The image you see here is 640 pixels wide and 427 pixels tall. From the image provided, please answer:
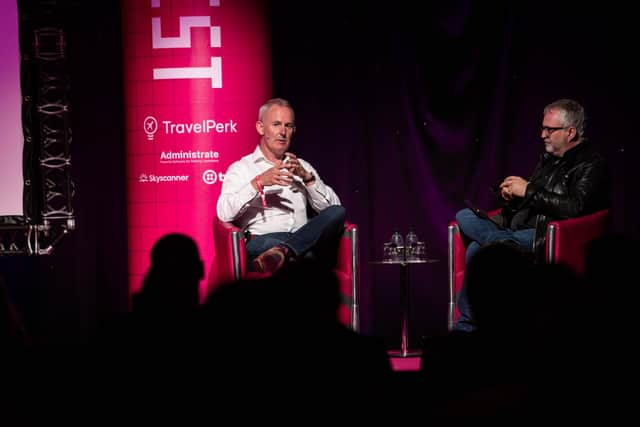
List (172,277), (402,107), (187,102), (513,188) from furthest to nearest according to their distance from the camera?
(402,107) → (187,102) → (513,188) → (172,277)

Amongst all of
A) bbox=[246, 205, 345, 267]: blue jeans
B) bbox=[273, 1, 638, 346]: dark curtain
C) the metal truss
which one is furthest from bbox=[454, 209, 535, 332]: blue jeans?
the metal truss

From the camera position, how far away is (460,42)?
526 centimetres

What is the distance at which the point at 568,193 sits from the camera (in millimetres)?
4191

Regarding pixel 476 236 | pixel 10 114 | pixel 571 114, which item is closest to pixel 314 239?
Answer: pixel 476 236

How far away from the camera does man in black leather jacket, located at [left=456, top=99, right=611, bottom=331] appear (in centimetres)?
404

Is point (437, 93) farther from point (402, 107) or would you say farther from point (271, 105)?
point (271, 105)

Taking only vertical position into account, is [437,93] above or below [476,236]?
above

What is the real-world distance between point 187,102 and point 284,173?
94cm

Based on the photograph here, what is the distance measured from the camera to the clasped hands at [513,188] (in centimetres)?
412

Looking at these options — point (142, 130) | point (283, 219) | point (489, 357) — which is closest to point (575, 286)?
point (489, 357)

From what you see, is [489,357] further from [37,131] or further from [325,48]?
[37,131]

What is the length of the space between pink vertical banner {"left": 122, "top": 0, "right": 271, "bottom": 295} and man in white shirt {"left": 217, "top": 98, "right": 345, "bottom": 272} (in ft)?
0.86

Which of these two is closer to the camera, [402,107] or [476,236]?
[476,236]

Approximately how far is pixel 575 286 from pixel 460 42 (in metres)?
3.96
